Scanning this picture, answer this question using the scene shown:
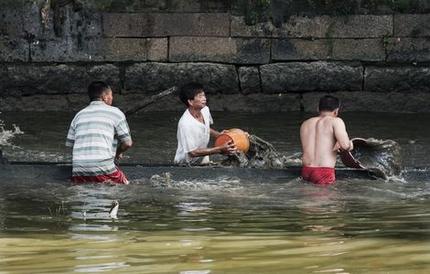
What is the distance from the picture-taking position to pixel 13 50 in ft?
55.9

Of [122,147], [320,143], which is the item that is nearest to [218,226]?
[320,143]

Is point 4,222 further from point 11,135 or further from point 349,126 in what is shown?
point 349,126

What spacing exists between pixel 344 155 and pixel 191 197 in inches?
68.7

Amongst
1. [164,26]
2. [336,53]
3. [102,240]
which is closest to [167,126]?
[164,26]

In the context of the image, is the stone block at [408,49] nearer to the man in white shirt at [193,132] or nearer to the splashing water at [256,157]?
the splashing water at [256,157]

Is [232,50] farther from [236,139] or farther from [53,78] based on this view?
[236,139]

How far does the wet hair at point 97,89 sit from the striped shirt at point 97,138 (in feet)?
0.26

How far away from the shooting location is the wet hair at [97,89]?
427 inches

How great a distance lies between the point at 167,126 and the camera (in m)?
15.9

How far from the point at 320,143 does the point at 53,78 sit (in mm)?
7282

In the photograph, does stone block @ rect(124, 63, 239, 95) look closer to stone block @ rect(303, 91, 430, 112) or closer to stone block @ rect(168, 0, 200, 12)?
stone block @ rect(168, 0, 200, 12)

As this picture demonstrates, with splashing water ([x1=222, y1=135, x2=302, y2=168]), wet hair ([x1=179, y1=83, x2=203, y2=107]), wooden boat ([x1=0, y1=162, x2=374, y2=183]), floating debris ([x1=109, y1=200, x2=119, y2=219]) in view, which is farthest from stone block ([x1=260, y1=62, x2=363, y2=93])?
floating debris ([x1=109, y1=200, x2=119, y2=219])

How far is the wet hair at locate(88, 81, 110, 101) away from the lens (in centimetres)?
1084

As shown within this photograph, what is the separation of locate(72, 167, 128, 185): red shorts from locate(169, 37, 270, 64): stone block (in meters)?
6.35
